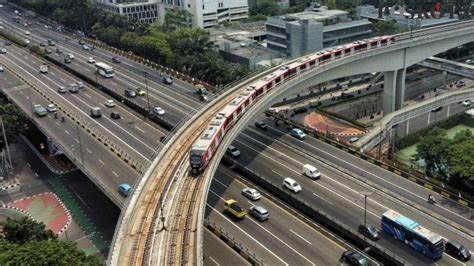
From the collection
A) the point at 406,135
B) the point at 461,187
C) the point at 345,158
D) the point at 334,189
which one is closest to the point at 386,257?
the point at 334,189

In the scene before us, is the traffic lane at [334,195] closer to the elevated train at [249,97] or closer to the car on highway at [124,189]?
the elevated train at [249,97]

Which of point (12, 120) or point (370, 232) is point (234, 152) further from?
point (12, 120)

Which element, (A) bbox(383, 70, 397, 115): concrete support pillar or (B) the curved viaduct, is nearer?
(B) the curved viaduct

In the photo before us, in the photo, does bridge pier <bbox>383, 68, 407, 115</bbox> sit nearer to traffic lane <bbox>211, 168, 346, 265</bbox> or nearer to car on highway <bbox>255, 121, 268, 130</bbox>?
car on highway <bbox>255, 121, 268, 130</bbox>

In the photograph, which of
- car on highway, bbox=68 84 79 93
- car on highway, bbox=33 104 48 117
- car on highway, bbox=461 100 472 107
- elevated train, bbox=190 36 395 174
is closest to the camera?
elevated train, bbox=190 36 395 174

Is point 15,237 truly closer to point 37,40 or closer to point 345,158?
point 345,158

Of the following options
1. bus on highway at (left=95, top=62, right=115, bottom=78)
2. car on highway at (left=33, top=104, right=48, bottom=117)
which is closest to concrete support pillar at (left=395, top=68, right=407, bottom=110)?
bus on highway at (left=95, top=62, right=115, bottom=78)
